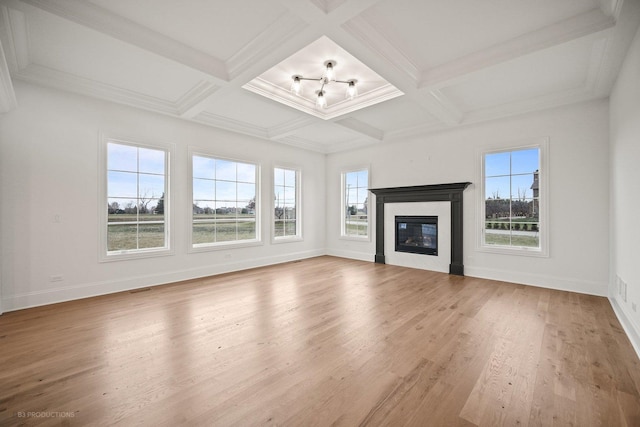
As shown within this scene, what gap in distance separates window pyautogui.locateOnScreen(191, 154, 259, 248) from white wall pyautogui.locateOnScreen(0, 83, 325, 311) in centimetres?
27

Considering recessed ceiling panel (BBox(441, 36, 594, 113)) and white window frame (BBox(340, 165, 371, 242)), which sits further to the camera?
white window frame (BBox(340, 165, 371, 242))

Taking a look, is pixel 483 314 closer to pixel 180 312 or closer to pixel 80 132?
pixel 180 312

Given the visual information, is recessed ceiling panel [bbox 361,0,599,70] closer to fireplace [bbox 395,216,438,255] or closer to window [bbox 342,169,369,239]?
fireplace [bbox 395,216,438,255]

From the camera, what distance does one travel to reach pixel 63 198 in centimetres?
366

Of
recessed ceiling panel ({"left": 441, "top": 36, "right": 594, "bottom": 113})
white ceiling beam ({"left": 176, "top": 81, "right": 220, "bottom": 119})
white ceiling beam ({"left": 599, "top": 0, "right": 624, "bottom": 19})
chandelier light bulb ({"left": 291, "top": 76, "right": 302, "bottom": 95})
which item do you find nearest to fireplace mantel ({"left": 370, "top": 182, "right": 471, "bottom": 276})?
recessed ceiling panel ({"left": 441, "top": 36, "right": 594, "bottom": 113})

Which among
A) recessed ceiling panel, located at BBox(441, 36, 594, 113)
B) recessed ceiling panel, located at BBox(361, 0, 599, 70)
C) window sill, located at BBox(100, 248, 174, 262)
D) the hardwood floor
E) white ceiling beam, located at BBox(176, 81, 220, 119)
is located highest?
recessed ceiling panel, located at BBox(361, 0, 599, 70)

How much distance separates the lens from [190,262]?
192 inches

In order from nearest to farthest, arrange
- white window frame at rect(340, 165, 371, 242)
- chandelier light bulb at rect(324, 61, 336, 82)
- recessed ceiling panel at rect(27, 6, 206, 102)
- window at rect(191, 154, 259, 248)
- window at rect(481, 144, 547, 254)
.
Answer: recessed ceiling panel at rect(27, 6, 206, 102), chandelier light bulb at rect(324, 61, 336, 82), window at rect(481, 144, 547, 254), window at rect(191, 154, 259, 248), white window frame at rect(340, 165, 371, 242)

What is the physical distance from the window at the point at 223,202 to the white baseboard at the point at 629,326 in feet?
18.0

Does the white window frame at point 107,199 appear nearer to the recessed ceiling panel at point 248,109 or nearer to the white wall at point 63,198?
the white wall at point 63,198

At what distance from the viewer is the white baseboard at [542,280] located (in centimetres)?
390

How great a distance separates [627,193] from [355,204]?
4771mm

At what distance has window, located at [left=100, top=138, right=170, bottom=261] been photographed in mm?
4105

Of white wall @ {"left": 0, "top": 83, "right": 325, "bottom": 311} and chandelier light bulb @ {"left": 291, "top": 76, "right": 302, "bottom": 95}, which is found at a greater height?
chandelier light bulb @ {"left": 291, "top": 76, "right": 302, "bottom": 95}
